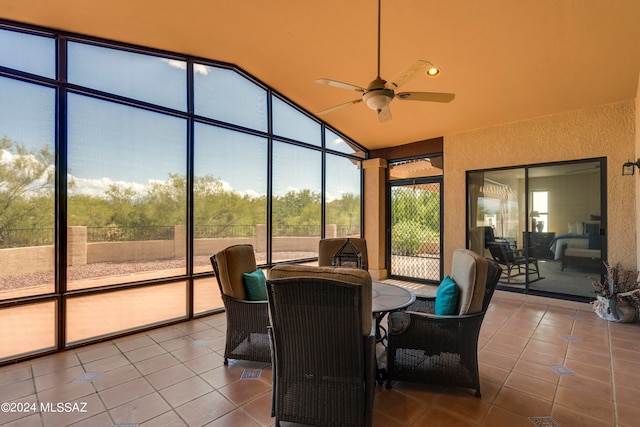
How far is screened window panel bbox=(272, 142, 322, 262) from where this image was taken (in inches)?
202

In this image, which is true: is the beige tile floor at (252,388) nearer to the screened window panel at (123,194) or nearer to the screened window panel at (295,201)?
the screened window panel at (123,194)

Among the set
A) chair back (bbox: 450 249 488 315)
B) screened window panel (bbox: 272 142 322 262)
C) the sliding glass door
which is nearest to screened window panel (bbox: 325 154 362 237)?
screened window panel (bbox: 272 142 322 262)

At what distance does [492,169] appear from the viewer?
516cm

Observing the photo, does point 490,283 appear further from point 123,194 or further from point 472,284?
point 123,194

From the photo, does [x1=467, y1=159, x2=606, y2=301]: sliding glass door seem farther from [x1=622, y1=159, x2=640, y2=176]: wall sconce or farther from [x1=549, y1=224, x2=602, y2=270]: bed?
[x1=622, y1=159, x2=640, y2=176]: wall sconce

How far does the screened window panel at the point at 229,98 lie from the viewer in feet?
14.1

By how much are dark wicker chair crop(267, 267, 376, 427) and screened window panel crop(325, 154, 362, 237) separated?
4.14 meters

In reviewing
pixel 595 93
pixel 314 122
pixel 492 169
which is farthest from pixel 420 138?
pixel 595 93

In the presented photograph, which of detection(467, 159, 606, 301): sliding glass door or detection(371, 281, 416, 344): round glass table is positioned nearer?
detection(371, 281, 416, 344): round glass table

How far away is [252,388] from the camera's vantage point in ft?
8.05

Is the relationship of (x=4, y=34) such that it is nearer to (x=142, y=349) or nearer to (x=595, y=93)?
(x=142, y=349)

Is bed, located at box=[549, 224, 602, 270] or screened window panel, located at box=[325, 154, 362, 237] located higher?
screened window panel, located at box=[325, 154, 362, 237]

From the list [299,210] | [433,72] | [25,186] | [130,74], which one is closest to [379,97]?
[433,72]

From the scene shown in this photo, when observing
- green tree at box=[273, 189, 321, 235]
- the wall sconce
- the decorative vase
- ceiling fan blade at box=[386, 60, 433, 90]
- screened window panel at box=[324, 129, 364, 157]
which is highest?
screened window panel at box=[324, 129, 364, 157]
